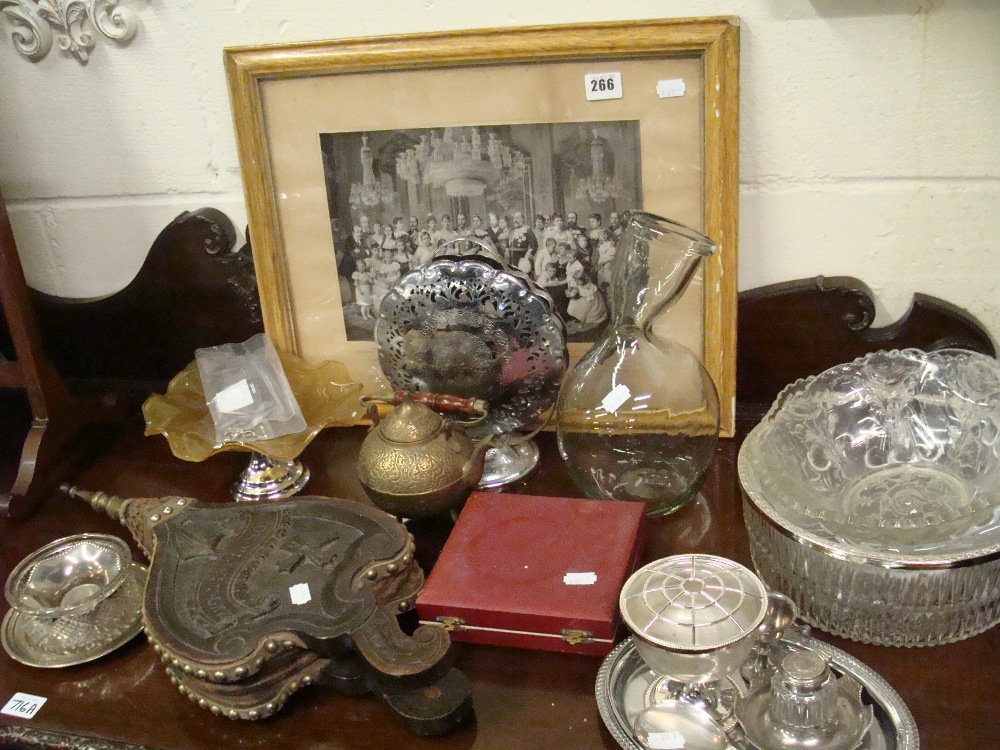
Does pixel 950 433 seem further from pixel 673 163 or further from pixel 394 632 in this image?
pixel 394 632

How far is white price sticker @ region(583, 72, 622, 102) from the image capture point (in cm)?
95

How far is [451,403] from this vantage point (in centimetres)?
97

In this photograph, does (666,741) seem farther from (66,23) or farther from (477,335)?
(66,23)

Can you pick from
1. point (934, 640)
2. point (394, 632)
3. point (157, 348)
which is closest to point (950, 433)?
point (934, 640)

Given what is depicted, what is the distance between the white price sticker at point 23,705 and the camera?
30.9 inches

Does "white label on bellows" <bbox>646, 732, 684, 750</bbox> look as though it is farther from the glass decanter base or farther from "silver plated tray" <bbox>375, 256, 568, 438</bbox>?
"silver plated tray" <bbox>375, 256, 568, 438</bbox>

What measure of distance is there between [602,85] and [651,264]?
20cm

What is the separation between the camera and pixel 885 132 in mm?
940

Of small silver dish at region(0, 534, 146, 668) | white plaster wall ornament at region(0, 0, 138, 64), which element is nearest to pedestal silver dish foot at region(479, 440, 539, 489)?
small silver dish at region(0, 534, 146, 668)

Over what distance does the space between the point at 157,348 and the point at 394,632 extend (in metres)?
0.63

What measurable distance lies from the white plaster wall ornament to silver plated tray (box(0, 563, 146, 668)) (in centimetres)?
61

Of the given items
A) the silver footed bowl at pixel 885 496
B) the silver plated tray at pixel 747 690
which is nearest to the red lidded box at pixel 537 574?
the silver plated tray at pixel 747 690

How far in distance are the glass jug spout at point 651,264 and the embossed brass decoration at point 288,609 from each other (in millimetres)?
306

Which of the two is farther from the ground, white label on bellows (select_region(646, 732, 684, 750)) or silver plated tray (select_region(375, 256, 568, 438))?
silver plated tray (select_region(375, 256, 568, 438))
